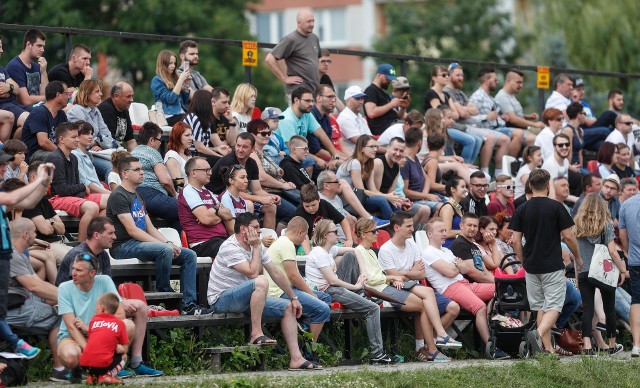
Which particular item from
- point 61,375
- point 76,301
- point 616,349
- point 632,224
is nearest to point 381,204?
point 632,224

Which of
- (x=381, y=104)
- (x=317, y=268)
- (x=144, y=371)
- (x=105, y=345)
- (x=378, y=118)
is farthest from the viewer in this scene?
(x=381, y=104)

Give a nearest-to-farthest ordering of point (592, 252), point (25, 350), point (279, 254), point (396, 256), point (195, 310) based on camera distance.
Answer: point (25, 350)
point (195, 310)
point (279, 254)
point (396, 256)
point (592, 252)

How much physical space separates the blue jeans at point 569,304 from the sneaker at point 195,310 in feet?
15.3

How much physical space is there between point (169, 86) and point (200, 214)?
3.61 meters

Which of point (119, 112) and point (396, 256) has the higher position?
point (119, 112)

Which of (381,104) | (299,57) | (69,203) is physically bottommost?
(69,203)

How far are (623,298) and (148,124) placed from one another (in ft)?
21.9

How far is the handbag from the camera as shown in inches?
→ 685

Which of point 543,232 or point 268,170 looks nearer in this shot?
point 543,232

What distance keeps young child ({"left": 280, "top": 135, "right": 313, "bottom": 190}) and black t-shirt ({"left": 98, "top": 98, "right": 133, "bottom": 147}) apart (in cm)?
220

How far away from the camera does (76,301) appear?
1352 cm

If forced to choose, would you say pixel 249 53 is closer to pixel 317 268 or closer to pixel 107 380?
pixel 317 268

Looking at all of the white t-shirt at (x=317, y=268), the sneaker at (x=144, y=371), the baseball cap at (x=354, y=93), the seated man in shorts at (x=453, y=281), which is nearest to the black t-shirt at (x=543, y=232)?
the seated man in shorts at (x=453, y=281)

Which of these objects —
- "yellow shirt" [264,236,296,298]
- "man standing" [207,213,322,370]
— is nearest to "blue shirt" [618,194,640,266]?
"yellow shirt" [264,236,296,298]
